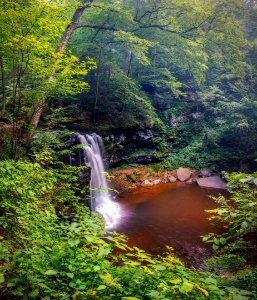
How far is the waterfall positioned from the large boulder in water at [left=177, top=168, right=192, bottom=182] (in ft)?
18.2

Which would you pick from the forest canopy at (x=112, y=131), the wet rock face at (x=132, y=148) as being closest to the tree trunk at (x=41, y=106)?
the forest canopy at (x=112, y=131)

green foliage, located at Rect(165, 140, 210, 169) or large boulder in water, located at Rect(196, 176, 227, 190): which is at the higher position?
green foliage, located at Rect(165, 140, 210, 169)

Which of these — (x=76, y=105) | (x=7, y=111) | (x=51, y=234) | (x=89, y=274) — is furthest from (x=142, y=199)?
(x=89, y=274)

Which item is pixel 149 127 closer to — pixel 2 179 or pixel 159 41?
pixel 159 41

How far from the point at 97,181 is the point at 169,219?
394 centimetres

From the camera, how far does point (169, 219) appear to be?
393 inches

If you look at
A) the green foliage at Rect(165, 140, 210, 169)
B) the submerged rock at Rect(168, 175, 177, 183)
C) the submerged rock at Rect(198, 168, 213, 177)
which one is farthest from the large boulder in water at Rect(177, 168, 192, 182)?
the submerged rock at Rect(198, 168, 213, 177)

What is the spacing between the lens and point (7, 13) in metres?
5.12

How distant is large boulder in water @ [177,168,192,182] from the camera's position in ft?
51.2

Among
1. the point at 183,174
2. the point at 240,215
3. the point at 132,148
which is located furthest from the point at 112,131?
the point at 240,215

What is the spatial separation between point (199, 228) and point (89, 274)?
7909 millimetres

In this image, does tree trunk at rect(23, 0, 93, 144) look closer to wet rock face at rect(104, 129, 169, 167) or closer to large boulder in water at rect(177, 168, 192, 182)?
wet rock face at rect(104, 129, 169, 167)

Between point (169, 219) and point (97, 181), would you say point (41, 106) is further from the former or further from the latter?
point (169, 219)

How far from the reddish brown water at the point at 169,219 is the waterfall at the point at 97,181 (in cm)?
54
